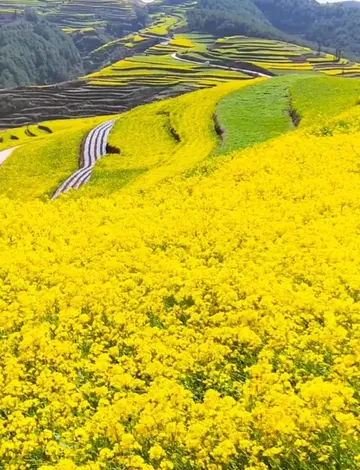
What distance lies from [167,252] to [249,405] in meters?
7.19

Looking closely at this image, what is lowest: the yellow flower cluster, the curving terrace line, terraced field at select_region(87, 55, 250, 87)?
terraced field at select_region(87, 55, 250, 87)

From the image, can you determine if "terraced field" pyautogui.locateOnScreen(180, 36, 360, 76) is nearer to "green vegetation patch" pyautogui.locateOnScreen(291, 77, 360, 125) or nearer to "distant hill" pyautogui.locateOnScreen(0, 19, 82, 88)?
"green vegetation patch" pyautogui.locateOnScreen(291, 77, 360, 125)

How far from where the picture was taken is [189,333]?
1069cm

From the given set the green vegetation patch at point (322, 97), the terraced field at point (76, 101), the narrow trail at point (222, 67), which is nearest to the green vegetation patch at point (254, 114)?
the green vegetation patch at point (322, 97)

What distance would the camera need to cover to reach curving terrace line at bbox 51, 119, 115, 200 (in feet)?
98.3

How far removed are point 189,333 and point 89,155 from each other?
91.3 feet

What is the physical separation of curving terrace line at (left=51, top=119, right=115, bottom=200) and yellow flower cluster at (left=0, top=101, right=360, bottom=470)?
1061 centimetres

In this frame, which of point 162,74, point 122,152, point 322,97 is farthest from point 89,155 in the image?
point 162,74

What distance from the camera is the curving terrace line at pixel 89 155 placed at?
2995 cm

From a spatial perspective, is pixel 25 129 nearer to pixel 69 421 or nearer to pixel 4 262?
pixel 4 262


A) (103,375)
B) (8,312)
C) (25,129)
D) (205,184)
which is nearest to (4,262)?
(8,312)

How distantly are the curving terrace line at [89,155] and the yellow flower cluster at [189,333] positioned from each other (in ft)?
34.8

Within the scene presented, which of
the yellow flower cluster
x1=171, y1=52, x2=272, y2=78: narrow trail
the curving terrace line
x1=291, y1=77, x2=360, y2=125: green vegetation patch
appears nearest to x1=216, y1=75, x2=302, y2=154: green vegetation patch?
x1=291, y1=77, x2=360, y2=125: green vegetation patch

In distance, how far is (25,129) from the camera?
2704 inches
